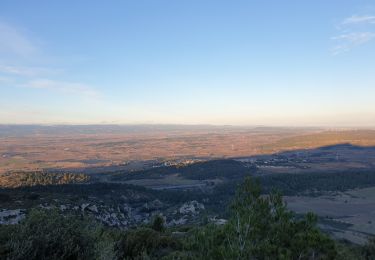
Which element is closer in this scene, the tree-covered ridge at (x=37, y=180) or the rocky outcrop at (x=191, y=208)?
the rocky outcrop at (x=191, y=208)

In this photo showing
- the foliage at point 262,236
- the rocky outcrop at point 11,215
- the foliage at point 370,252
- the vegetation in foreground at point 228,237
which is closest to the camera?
the vegetation in foreground at point 228,237

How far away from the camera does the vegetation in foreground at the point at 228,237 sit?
1176cm

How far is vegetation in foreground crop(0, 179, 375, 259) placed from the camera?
11.8m

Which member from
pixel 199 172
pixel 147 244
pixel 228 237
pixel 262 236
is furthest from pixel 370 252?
pixel 199 172

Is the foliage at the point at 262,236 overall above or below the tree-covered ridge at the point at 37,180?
above

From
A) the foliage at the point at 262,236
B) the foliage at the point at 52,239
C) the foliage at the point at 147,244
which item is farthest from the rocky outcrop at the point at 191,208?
the foliage at the point at 52,239

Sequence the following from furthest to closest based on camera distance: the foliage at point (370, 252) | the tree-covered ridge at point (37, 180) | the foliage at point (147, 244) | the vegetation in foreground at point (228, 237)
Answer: the tree-covered ridge at point (37, 180) < the foliage at point (370, 252) < the foliage at point (147, 244) < the vegetation in foreground at point (228, 237)

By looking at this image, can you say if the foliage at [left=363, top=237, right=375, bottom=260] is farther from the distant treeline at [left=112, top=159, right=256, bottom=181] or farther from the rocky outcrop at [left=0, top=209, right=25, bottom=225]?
the distant treeline at [left=112, top=159, right=256, bottom=181]

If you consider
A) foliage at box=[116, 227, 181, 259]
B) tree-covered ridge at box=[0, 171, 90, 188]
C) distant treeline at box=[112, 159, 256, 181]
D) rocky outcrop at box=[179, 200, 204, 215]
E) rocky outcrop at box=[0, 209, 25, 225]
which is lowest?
distant treeline at box=[112, 159, 256, 181]

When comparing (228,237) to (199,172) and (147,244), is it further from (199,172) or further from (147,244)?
(199,172)

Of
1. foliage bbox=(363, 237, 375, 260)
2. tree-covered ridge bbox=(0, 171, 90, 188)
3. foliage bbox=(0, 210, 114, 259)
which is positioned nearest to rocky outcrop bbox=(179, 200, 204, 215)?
tree-covered ridge bbox=(0, 171, 90, 188)

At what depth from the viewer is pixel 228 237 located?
515 inches

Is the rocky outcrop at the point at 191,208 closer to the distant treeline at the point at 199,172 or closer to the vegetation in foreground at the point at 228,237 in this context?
the distant treeline at the point at 199,172

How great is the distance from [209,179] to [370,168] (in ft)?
201
